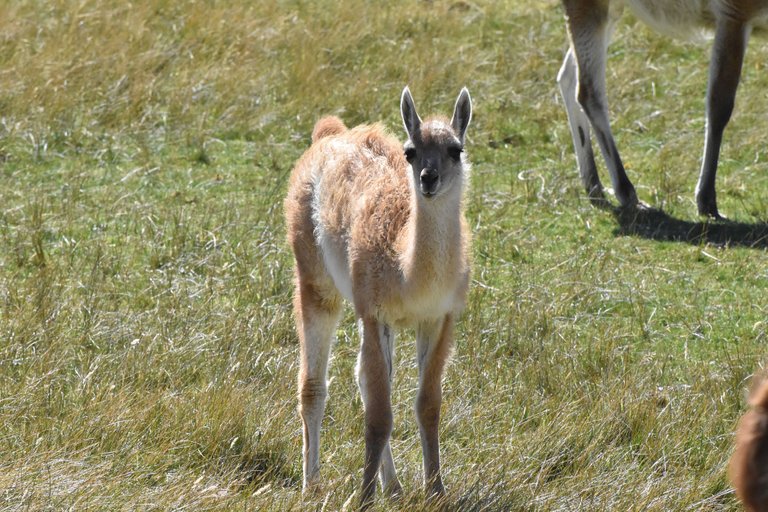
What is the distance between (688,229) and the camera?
27.6 ft

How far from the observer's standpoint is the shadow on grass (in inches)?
324

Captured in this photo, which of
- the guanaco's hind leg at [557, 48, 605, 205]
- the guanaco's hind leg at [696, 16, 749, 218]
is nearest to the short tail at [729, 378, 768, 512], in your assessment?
the guanaco's hind leg at [696, 16, 749, 218]

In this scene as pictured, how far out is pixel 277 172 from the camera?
927 centimetres

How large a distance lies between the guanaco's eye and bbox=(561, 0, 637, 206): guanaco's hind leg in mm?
4343

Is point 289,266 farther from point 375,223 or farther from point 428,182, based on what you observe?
point 428,182

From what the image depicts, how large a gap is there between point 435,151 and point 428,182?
210 millimetres

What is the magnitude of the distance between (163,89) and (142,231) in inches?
104

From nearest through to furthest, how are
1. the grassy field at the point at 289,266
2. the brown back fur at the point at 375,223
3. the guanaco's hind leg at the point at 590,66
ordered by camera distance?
1. the brown back fur at the point at 375,223
2. the grassy field at the point at 289,266
3. the guanaco's hind leg at the point at 590,66

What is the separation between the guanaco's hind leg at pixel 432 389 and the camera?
4980 millimetres

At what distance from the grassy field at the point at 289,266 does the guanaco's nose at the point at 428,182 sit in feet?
3.80

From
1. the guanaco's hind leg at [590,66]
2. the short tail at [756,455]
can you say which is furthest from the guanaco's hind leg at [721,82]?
the short tail at [756,455]

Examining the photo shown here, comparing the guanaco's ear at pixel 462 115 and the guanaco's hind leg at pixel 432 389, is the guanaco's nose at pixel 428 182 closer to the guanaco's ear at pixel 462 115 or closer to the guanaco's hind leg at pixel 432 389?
the guanaco's ear at pixel 462 115

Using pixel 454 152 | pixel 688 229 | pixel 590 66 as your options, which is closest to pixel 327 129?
pixel 454 152

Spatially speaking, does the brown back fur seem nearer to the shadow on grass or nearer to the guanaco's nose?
the guanaco's nose
